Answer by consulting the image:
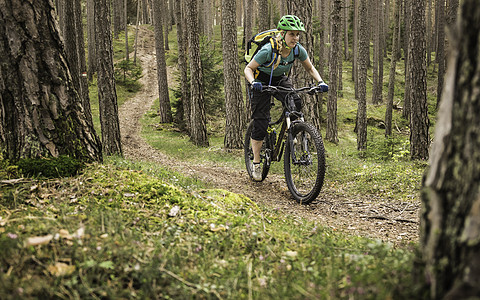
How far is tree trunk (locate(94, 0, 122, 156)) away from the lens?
966 cm

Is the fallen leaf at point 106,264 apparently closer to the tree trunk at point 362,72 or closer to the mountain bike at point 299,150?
the mountain bike at point 299,150

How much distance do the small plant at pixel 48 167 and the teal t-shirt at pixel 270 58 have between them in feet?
11.2

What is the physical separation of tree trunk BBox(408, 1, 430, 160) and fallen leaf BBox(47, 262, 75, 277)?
32.1 ft

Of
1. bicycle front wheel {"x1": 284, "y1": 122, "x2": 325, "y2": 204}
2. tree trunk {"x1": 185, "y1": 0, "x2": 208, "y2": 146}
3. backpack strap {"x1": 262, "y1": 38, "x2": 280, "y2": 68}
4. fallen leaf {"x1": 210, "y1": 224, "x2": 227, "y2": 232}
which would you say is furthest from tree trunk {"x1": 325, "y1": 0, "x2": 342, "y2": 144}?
fallen leaf {"x1": 210, "y1": 224, "x2": 227, "y2": 232}

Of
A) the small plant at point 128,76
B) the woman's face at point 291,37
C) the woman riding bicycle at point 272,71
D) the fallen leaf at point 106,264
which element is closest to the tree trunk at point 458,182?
the fallen leaf at point 106,264

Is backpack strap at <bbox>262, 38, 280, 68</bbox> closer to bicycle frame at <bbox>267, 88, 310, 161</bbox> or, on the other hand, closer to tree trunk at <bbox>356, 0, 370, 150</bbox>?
bicycle frame at <bbox>267, 88, 310, 161</bbox>

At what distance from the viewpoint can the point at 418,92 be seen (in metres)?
9.80

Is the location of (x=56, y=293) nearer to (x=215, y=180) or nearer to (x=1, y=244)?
(x=1, y=244)

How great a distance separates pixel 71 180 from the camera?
3457 millimetres

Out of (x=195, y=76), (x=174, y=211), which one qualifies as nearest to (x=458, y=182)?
(x=174, y=211)

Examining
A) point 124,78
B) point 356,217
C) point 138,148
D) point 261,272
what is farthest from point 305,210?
point 124,78

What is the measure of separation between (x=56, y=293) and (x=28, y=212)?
1259 millimetres

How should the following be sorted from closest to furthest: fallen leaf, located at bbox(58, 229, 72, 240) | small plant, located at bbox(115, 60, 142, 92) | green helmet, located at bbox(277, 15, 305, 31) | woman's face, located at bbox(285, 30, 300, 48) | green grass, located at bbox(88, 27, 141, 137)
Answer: fallen leaf, located at bbox(58, 229, 72, 240) < green helmet, located at bbox(277, 15, 305, 31) < woman's face, located at bbox(285, 30, 300, 48) < green grass, located at bbox(88, 27, 141, 137) < small plant, located at bbox(115, 60, 142, 92)

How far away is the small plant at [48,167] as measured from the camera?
345 centimetres
